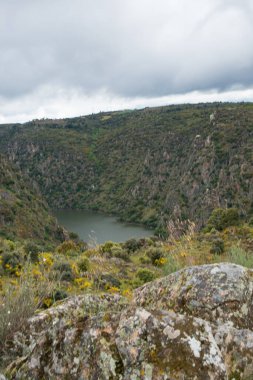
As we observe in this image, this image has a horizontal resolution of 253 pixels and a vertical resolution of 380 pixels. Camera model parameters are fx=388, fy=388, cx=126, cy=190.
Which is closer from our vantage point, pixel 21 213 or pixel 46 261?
pixel 46 261

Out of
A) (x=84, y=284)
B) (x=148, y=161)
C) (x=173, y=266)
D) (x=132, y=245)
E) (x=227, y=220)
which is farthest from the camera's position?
(x=148, y=161)

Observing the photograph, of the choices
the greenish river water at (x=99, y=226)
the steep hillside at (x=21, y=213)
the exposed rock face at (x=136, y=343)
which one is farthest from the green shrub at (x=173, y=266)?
the greenish river water at (x=99, y=226)

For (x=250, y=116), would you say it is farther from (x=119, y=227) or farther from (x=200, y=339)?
(x=200, y=339)

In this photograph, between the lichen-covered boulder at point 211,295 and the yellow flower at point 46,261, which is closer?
the lichen-covered boulder at point 211,295

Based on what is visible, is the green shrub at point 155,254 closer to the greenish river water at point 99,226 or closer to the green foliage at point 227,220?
the green foliage at point 227,220

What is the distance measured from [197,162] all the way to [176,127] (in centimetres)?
3476

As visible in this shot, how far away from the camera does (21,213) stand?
169ft

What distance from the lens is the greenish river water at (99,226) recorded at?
8653 centimetres

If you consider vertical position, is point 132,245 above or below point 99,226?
above

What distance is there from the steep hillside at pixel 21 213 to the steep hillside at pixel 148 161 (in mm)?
32387

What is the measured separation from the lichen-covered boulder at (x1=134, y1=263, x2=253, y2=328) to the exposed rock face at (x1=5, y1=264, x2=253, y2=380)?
0.04ft

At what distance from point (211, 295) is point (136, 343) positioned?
1406 mm

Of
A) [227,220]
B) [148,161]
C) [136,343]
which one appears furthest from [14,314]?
[148,161]

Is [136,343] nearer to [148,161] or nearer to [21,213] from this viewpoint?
[21,213]
